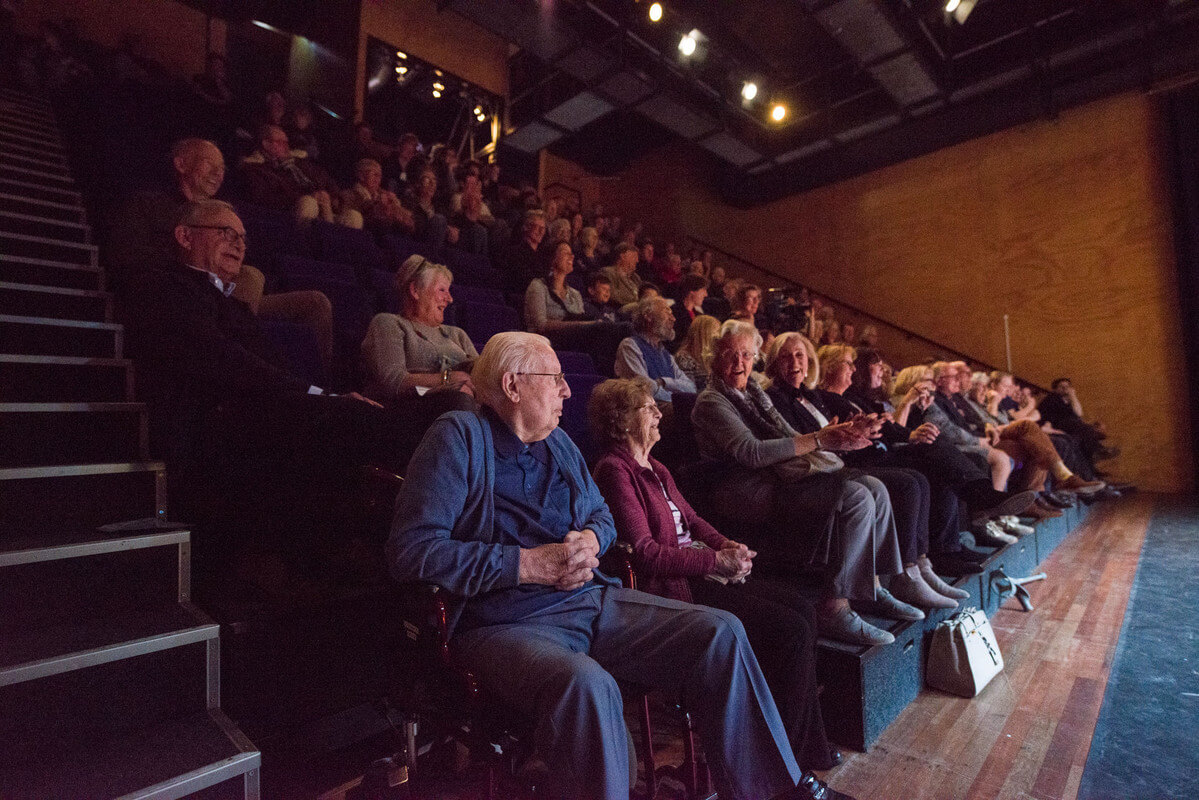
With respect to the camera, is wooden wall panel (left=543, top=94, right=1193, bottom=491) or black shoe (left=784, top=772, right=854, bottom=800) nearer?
black shoe (left=784, top=772, right=854, bottom=800)

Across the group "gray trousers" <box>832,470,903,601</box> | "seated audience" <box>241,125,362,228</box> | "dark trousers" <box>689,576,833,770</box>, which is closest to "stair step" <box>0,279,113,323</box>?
"seated audience" <box>241,125,362,228</box>

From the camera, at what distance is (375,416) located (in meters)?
1.52

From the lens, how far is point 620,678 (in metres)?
1.23

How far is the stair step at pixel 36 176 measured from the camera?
291 cm

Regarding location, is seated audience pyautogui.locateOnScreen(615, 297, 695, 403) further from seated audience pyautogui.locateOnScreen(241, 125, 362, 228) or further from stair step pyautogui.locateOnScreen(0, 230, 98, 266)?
stair step pyautogui.locateOnScreen(0, 230, 98, 266)

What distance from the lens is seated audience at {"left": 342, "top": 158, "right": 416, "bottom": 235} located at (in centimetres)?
378

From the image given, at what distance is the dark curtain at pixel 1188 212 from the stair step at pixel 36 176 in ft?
25.8

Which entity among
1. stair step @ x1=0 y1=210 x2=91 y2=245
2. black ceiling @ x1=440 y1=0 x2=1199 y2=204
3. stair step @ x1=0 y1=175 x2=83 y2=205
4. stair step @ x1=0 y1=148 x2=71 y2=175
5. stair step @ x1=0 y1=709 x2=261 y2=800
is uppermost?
black ceiling @ x1=440 y1=0 x2=1199 y2=204

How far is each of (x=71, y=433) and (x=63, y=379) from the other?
26 centimetres

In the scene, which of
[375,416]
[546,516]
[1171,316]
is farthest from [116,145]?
[1171,316]

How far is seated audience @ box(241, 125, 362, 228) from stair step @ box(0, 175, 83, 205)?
752mm

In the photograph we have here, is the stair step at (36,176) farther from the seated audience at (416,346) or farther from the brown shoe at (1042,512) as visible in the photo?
the brown shoe at (1042,512)

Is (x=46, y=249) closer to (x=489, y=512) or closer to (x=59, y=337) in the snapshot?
(x=59, y=337)

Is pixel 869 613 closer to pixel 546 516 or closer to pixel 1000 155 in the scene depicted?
pixel 546 516
